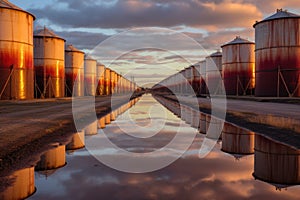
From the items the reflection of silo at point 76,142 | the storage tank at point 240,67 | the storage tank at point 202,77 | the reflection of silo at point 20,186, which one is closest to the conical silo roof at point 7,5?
the reflection of silo at point 76,142

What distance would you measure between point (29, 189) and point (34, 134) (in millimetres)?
4185

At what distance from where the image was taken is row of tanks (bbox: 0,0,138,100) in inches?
882

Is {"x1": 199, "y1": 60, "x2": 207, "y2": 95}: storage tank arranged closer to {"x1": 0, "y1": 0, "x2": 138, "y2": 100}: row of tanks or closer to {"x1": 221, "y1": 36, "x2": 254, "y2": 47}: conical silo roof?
{"x1": 221, "y1": 36, "x2": 254, "y2": 47}: conical silo roof

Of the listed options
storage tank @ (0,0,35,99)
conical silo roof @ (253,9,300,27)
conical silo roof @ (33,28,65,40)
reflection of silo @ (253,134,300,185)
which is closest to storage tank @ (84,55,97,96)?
conical silo roof @ (33,28,65,40)

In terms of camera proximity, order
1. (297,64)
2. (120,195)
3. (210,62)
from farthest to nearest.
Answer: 1. (210,62)
2. (297,64)
3. (120,195)

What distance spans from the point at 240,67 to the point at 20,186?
1368 inches

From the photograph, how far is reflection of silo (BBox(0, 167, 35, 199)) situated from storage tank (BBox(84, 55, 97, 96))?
149ft

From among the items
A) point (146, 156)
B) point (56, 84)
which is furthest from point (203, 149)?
point (56, 84)

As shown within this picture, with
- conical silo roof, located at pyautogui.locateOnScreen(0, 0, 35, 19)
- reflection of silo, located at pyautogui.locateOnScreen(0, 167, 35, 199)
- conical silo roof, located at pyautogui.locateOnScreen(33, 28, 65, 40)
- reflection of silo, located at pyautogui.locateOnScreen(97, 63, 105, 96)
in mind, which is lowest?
reflection of silo, located at pyautogui.locateOnScreen(0, 167, 35, 199)

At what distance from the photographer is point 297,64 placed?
24656 mm

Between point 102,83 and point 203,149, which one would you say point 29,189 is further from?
point 102,83

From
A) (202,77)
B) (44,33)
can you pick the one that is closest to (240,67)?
(202,77)

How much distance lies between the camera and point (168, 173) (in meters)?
4.64

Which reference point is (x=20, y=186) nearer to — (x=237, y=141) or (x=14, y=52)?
(x=237, y=141)
